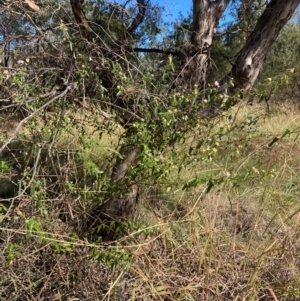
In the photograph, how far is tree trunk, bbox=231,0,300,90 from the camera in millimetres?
3303

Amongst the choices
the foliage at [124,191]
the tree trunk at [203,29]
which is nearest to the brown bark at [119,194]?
the foliage at [124,191]

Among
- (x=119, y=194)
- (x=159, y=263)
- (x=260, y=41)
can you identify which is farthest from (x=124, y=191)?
(x=260, y=41)

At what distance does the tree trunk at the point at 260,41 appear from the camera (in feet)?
10.8

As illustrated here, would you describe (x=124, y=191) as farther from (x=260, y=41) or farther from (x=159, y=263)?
(x=260, y=41)

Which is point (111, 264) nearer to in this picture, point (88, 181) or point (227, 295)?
point (227, 295)

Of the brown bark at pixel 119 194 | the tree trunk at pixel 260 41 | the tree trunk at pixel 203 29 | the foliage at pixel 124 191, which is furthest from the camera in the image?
the tree trunk at pixel 203 29

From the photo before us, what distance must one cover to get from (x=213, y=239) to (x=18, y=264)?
1.14m

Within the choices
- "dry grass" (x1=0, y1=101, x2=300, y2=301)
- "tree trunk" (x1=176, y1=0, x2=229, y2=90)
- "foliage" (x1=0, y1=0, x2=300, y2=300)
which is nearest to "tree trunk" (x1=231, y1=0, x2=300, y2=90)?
"tree trunk" (x1=176, y1=0, x2=229, y2=90)

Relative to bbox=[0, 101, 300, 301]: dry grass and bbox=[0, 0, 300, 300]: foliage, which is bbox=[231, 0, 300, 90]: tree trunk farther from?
bbox=[0, 101, 300, 301]: dry grass

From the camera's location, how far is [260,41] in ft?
10.9

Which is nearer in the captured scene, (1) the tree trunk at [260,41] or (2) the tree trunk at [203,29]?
(1) the tree trunk at [260,41]

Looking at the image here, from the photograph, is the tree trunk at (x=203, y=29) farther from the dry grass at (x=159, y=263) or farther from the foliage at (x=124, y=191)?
the dry grass at (x=159, y=263)

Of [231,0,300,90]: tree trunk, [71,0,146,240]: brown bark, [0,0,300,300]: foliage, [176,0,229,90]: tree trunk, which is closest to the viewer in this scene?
[0,0,300,300]: foliage

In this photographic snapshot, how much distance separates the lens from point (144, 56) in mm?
4125
